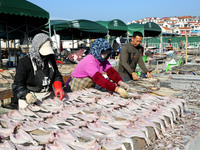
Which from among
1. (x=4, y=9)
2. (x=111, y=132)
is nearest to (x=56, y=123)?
(x=111, y=132)

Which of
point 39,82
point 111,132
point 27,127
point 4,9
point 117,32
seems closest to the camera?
point 111,132

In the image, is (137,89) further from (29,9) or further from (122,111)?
(29,9)

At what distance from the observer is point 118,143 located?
156 centimetres

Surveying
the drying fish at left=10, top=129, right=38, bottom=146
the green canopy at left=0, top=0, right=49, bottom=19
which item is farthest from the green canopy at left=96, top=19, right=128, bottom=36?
the drying fish at left=10, top=129, right=38, bottom=146

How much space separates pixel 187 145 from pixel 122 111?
0.70 m

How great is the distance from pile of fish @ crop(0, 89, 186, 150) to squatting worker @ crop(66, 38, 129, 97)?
0.30 m

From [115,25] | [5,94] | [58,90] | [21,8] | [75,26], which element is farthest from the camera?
[115,25]

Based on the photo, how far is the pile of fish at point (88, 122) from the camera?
158cm

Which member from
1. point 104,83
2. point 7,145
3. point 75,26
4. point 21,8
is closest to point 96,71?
point 104,83

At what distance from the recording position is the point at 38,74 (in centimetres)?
292

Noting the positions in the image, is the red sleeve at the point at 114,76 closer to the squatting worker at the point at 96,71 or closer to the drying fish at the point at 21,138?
the squatting worker at the point at 96,71

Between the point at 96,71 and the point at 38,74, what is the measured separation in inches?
32.6

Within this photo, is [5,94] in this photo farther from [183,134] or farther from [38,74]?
[183,134]

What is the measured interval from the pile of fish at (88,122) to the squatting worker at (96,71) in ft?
1.00
